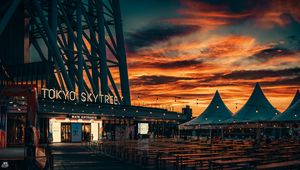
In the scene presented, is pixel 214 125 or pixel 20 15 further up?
pixel 20 15

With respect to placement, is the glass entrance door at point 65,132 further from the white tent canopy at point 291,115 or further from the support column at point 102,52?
the white tent canopy at point 291,115

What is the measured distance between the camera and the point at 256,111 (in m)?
54.8

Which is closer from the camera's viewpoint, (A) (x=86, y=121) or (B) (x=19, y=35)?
(A) (x=86, y=121)

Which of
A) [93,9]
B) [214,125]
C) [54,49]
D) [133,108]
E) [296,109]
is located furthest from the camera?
[93,9]

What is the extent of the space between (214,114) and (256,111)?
7.91 meters

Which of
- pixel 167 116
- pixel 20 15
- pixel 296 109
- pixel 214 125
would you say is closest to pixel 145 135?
pixel 167 116

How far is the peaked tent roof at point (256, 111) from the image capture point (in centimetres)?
5469

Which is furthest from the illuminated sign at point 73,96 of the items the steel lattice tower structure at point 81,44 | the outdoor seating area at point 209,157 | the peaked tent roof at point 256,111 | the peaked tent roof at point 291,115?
the peaked tent roof at point 291,115

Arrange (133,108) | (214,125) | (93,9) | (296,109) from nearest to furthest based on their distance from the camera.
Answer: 1. (296,109)
2. (214,125)
3. (133,108)
4. (93,9)

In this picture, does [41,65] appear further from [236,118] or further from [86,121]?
[236,118]

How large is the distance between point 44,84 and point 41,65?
3320 mm

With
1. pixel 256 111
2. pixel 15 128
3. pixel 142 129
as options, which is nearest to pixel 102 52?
pixel 142 129

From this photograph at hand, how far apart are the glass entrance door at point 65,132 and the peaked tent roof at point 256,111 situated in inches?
1040

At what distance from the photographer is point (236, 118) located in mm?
55500
